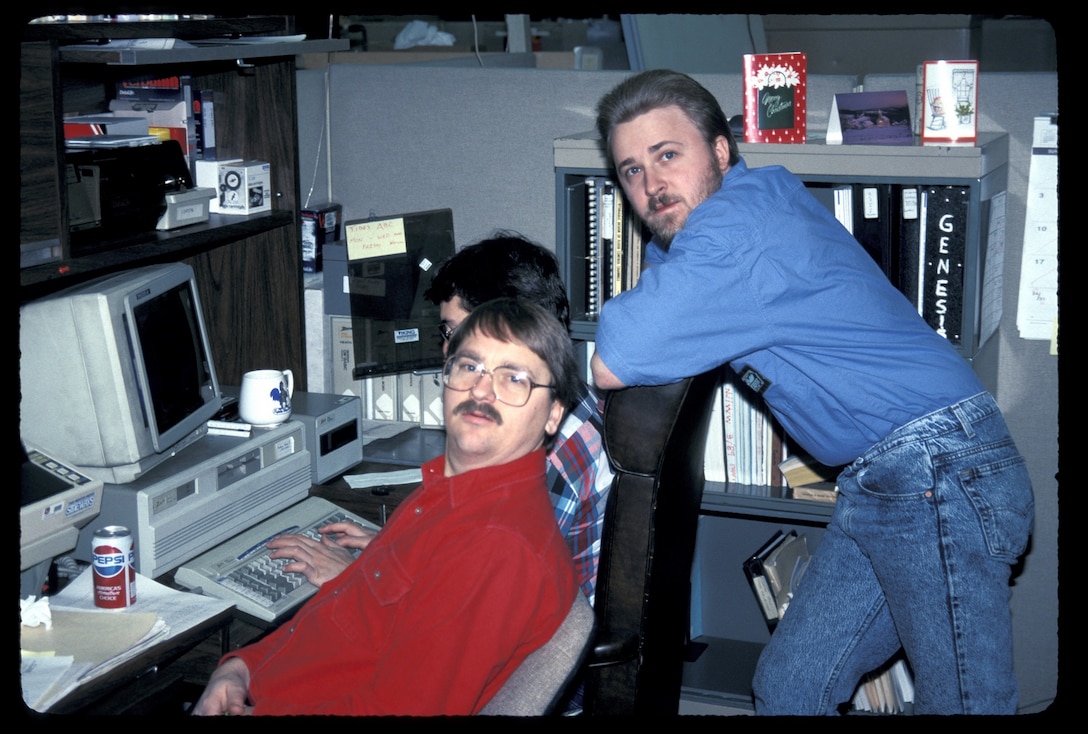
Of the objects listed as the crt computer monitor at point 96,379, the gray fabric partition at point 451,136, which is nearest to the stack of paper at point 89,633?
the crt computer monitor at point 96,379

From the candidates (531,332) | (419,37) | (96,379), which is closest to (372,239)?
(96,379)

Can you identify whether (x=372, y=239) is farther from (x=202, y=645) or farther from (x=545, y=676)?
(x=545, y=676)

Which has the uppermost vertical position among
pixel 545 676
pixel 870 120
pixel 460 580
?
pixel 870 120

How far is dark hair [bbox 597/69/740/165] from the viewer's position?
6.40 feet

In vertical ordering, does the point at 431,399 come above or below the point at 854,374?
below

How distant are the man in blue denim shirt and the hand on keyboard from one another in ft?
1.99

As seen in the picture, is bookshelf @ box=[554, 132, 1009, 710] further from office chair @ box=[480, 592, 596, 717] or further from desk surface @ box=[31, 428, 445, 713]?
office chair @ box=[480, 592, 596, 717]

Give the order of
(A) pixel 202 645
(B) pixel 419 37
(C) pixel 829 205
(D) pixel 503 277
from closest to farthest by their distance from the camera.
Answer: (A) pixel 202 645 < (D) pixel 503 277 < (C) pixel 829 205 < (B) pixel 419 37

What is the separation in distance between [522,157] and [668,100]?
0.93m

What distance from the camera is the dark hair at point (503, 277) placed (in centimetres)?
199

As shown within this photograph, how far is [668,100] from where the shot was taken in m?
1.95

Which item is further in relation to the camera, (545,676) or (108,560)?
(108,560)

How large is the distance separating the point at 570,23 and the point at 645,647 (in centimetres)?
609

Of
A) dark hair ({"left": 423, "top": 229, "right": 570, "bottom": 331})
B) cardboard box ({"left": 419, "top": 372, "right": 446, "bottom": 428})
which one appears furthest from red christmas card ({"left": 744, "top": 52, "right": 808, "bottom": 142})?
cardboard box ({"left": 419, "top": 372, "right": 446, "bottom": 428})
